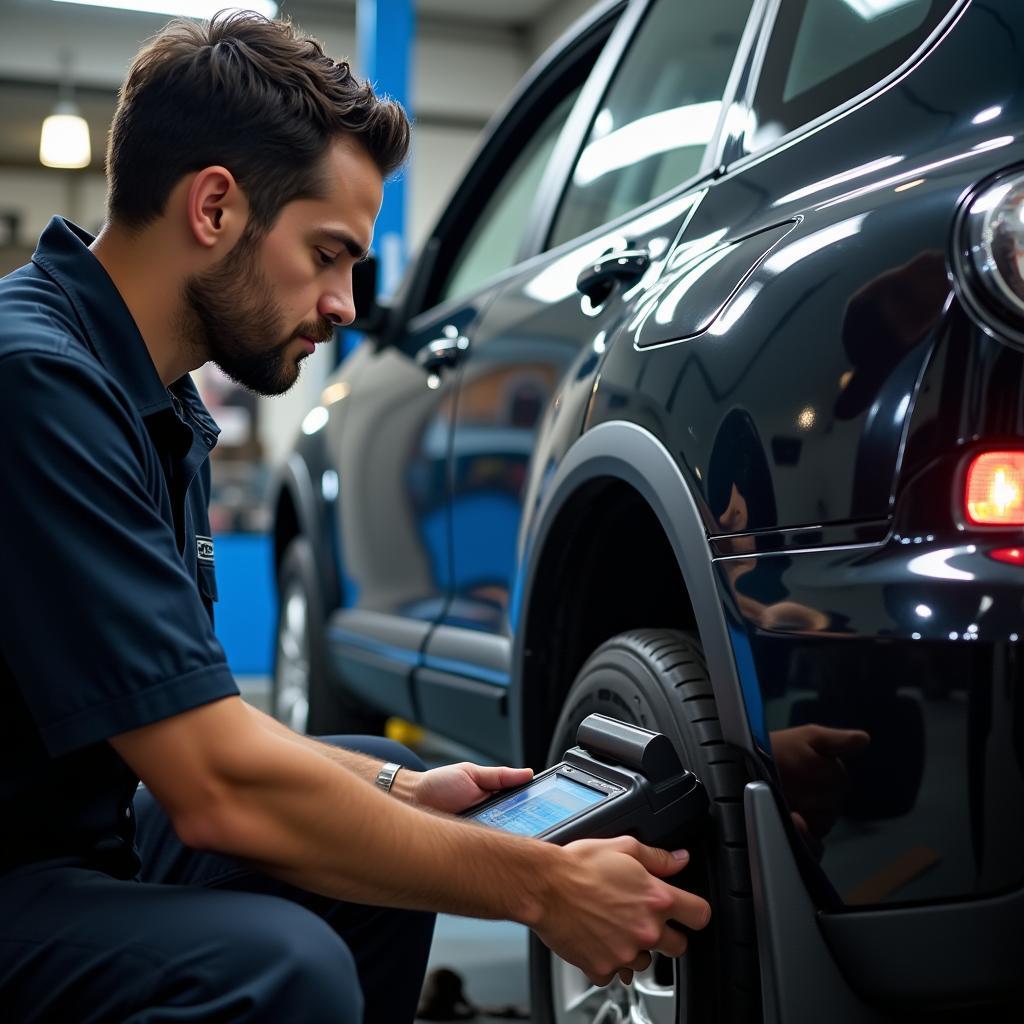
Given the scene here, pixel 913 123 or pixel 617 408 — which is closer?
pixel 913 123

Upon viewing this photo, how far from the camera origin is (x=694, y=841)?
1289 mm

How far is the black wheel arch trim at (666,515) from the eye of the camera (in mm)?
1234

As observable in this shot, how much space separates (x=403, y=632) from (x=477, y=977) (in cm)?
64

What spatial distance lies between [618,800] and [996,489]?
18.0 inches

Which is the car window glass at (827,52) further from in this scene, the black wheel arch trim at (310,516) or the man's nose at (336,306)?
the black wheel arch trim at (310,516)

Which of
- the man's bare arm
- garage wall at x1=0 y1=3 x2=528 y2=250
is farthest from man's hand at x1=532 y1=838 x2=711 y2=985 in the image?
garage wall at x1=0 y1=3 x2=528 y2=250

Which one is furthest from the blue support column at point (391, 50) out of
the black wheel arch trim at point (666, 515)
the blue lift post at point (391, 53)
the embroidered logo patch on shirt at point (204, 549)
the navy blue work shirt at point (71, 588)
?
the navy blue work shirt at point (71, 588)

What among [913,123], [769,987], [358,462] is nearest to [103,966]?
[769,987]

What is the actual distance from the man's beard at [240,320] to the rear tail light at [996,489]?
67 centimetres

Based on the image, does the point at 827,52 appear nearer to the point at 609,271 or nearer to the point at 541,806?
the point at 609,271

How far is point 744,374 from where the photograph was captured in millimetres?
1236

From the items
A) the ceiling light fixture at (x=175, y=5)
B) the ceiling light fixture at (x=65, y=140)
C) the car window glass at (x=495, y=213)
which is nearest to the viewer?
the car window glass at (x=495, y=213)

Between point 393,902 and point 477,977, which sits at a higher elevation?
point 393,902

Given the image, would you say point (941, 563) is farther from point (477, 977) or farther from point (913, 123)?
point (477, 977)
